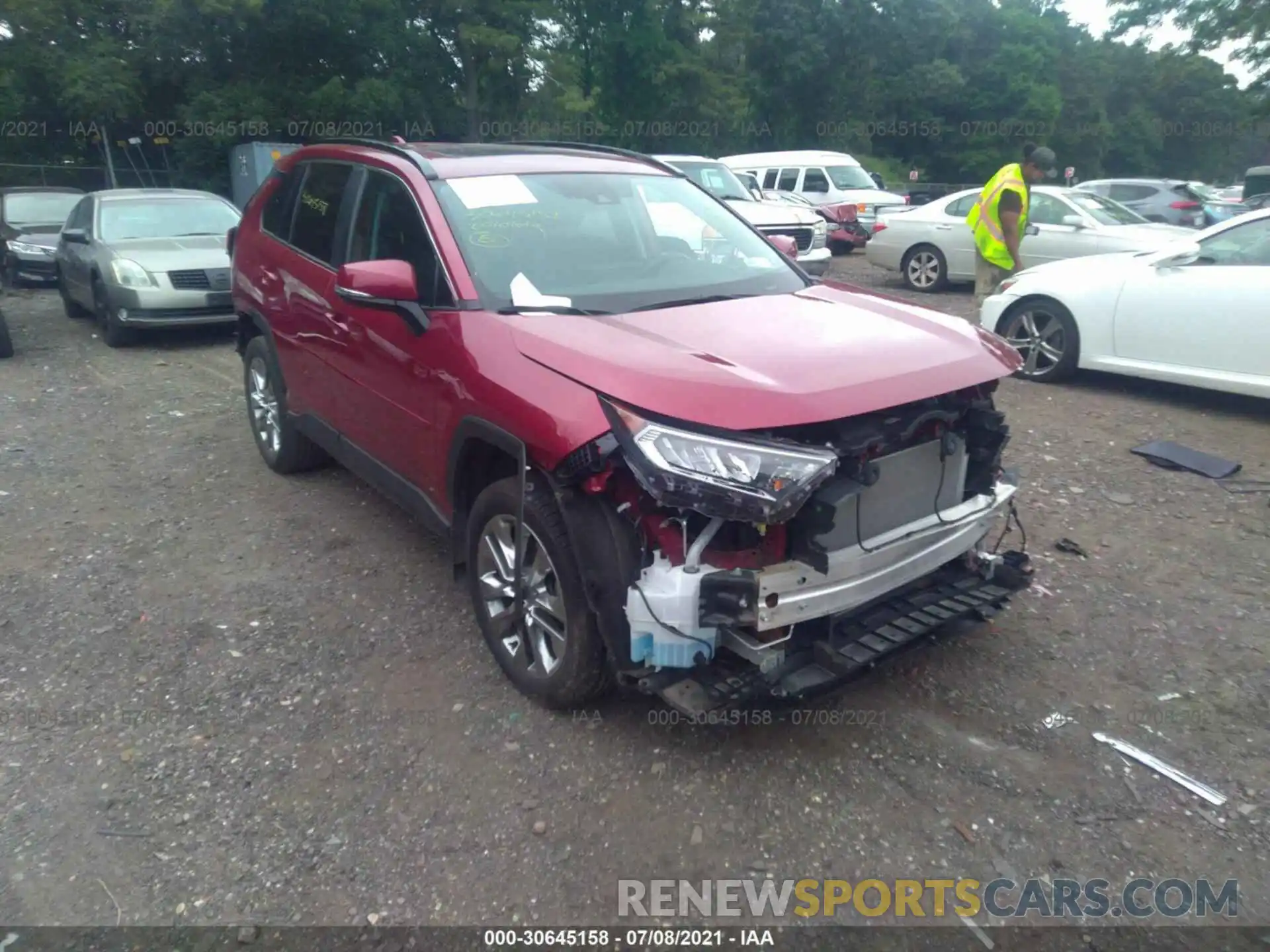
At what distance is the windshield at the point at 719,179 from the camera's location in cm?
1420

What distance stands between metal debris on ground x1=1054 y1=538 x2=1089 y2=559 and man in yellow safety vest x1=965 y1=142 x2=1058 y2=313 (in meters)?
4.76

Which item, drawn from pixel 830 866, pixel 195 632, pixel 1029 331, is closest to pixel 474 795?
pixel 830 866

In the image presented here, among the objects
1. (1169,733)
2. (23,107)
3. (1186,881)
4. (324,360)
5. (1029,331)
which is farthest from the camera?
(23,107)

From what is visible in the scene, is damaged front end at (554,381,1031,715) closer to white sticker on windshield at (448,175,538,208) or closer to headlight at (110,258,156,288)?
white sticker on windshield at (448,175,538,208)

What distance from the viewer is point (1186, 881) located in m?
2.77

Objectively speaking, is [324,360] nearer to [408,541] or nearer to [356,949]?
[408,541]

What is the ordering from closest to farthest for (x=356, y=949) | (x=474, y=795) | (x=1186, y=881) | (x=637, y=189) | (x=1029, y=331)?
(x=356, y=949), (x=1186, y=881), (x=474, y=795), (x=637, y=189), (x=1029, y=331)

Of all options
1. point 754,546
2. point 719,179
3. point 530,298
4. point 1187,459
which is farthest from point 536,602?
point 719,179

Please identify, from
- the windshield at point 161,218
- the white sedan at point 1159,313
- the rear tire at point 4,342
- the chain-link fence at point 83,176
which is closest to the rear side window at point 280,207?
the white sedan at point 1159,313

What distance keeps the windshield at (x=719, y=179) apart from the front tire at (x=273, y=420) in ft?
30.3

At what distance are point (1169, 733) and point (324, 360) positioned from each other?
393 centimetres

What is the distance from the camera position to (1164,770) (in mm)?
3215

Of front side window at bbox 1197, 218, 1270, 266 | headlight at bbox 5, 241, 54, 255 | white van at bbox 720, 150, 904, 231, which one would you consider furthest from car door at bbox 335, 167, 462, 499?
white van at bbox 720, 150, 904, 231

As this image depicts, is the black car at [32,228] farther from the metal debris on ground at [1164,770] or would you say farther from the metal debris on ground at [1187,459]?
the metal debris on ground at [1164,770]
